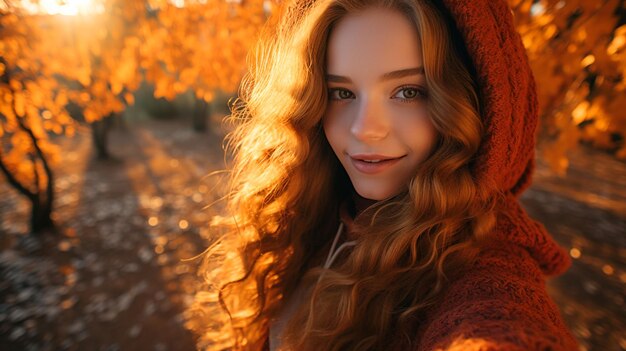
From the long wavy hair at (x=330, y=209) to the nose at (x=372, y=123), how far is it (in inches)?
5.8

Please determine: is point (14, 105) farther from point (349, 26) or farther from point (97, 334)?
point (349, 26)

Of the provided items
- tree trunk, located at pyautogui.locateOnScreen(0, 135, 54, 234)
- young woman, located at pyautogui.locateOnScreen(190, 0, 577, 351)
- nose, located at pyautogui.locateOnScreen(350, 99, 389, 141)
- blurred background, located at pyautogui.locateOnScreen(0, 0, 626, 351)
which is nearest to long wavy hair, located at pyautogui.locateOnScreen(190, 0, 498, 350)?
young woman, located at pyautogui.locateOnScreen(190, 0, 577, 351)

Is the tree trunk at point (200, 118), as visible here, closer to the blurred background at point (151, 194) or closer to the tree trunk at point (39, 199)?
the blurred background at point (151, 194)

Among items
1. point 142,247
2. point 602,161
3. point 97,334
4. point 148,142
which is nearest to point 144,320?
point 97,334

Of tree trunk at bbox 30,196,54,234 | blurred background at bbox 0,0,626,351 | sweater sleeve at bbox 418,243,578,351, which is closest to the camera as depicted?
sweater sleeve at bbox 418,243,578,351

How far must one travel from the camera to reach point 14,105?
4316 mm

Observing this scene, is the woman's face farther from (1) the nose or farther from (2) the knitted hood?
(2) the knitted hood

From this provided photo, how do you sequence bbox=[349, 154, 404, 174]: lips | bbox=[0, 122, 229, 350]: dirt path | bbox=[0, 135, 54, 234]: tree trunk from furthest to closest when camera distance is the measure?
bbox=[0, 135, 54, 234]: tree trunk
bbox=[0, 122, 229, 350]: dirt path
bbox=[349, 154, 404, 174]: lips

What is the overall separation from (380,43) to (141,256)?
4670 mm

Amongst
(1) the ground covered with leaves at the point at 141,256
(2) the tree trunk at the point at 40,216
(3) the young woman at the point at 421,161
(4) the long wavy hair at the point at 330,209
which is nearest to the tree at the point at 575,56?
(3) the young woman at the point at 421,161

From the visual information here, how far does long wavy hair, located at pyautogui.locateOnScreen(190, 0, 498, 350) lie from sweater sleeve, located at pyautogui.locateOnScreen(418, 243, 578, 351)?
0.07 meters

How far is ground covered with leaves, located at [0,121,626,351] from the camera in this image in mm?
3537

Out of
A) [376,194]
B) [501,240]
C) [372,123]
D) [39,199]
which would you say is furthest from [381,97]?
[39,199]

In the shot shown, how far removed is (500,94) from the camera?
102 cm
